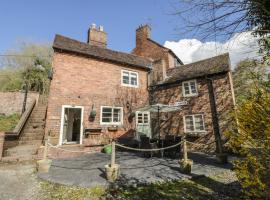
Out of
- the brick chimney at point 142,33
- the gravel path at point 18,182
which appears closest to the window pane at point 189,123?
the gravel path at point 18,182

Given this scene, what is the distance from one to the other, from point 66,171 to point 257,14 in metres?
8.22

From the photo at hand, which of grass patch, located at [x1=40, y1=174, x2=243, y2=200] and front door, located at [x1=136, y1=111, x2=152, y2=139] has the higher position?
front door, located at [x1=136, y1=111, x2=152, y2=139]

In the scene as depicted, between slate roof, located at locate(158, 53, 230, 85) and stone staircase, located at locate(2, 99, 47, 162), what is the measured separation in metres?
10.4

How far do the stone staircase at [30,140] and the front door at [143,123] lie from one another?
7126mm

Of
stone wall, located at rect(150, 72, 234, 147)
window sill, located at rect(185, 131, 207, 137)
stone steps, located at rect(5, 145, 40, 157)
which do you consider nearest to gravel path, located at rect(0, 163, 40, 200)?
stone steps, located at rect(5, 145, 40, 157)

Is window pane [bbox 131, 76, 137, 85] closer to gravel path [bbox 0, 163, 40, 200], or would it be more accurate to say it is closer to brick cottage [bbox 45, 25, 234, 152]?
brick cottage [bbox 45, 25, 234, 152]

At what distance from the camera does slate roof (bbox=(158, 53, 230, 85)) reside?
42.3ft

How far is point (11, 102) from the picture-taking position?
16.9 m

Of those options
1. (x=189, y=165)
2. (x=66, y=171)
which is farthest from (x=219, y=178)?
(x=66, y=171)

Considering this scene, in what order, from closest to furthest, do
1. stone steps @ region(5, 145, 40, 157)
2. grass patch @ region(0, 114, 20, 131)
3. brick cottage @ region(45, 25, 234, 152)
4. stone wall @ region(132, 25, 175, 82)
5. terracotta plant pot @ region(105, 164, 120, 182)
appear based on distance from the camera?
terracotta plant pot @ region(105, 164, 120, 182) < stone steps @ region(5, 145, 40, 157) < brick cottage @ region(45, 25, 234, 152) < grass patch @ region(0, 114, 20, 131) < stone wall @ region(132, 25, 175, 82)

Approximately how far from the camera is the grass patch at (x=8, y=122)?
12.9 m

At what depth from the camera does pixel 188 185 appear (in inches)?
227

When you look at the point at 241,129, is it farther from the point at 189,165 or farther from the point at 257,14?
the point at 189,165

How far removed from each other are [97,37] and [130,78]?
500 cm
